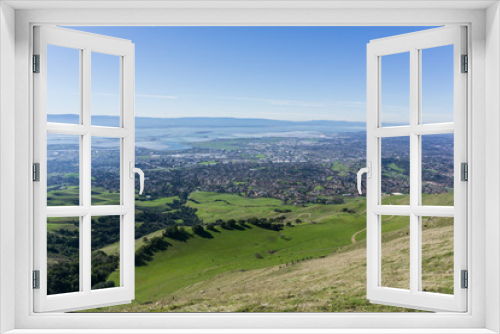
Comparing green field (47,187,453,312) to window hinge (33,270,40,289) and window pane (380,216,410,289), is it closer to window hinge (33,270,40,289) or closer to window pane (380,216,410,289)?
window pane (380,216,410,289)

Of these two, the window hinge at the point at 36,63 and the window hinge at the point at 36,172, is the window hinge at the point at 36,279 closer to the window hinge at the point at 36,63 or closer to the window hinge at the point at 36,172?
Answer: the window hinge at the point at 36,172

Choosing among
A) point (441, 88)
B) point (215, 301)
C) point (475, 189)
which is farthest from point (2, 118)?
point (215, 301)

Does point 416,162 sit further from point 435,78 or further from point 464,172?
point 435,78

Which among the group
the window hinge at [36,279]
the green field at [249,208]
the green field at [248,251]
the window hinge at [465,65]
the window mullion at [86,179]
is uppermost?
the window hinge at [465,65]

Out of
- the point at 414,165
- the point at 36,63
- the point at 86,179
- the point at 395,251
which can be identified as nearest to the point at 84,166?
the point at 86,179

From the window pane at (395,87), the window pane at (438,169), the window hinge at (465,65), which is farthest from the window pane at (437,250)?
the window hinge at (465,65)

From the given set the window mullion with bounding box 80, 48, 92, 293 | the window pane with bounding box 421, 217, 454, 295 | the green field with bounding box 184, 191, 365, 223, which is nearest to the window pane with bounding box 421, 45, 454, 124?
the window pane with bounding box 421, 217, 454, 295
